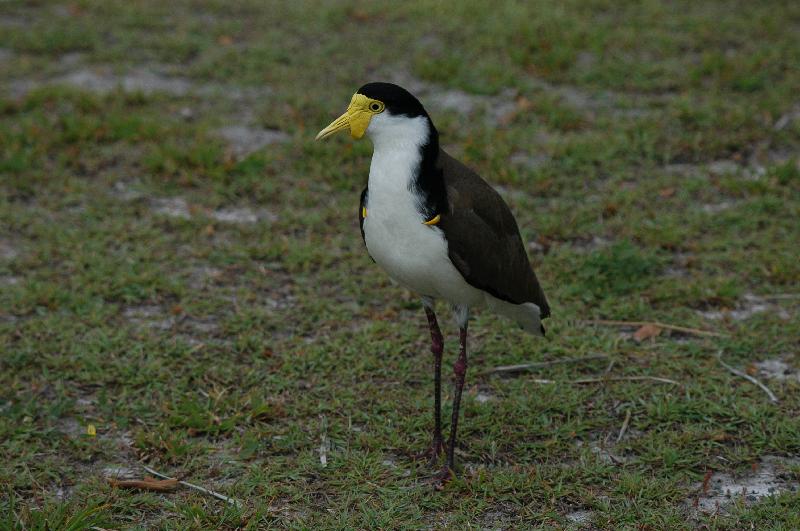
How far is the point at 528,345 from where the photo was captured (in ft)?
17.5

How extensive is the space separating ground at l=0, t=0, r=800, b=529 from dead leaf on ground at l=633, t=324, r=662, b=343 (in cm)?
4

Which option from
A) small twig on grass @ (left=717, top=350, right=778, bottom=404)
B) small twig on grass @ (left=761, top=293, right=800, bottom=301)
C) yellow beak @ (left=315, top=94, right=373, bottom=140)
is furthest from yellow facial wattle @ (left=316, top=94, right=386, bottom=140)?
small twig on grass @ (left=761, top=293, right=800, bottom=301)

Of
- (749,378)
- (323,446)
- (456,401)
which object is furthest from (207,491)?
(749,378)

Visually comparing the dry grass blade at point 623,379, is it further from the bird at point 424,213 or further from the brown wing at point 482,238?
the bird at point 424,213

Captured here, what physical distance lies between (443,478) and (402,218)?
1159 mm

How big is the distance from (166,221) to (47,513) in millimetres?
2888

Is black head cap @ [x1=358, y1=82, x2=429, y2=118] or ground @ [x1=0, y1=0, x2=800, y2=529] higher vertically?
black head cap @ [x1=358, y1=82, x2=429, y2=118]

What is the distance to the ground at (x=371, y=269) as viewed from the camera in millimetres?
4293

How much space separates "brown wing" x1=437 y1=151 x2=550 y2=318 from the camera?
4.07 meters

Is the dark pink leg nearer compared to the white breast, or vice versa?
the white breast

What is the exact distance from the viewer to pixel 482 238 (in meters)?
4.17

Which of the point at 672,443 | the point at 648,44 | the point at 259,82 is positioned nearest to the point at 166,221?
the point at 259,82

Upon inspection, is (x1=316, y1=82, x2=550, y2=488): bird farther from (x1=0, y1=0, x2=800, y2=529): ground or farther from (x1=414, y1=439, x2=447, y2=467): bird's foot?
(x1=0, y1=0, x2=800, y2=529): ground

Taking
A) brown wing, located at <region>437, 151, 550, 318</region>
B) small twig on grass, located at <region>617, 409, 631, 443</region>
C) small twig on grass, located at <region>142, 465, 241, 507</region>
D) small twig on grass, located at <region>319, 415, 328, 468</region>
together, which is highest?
brown wing, located at <region>437, 151, 550, 318</region>
